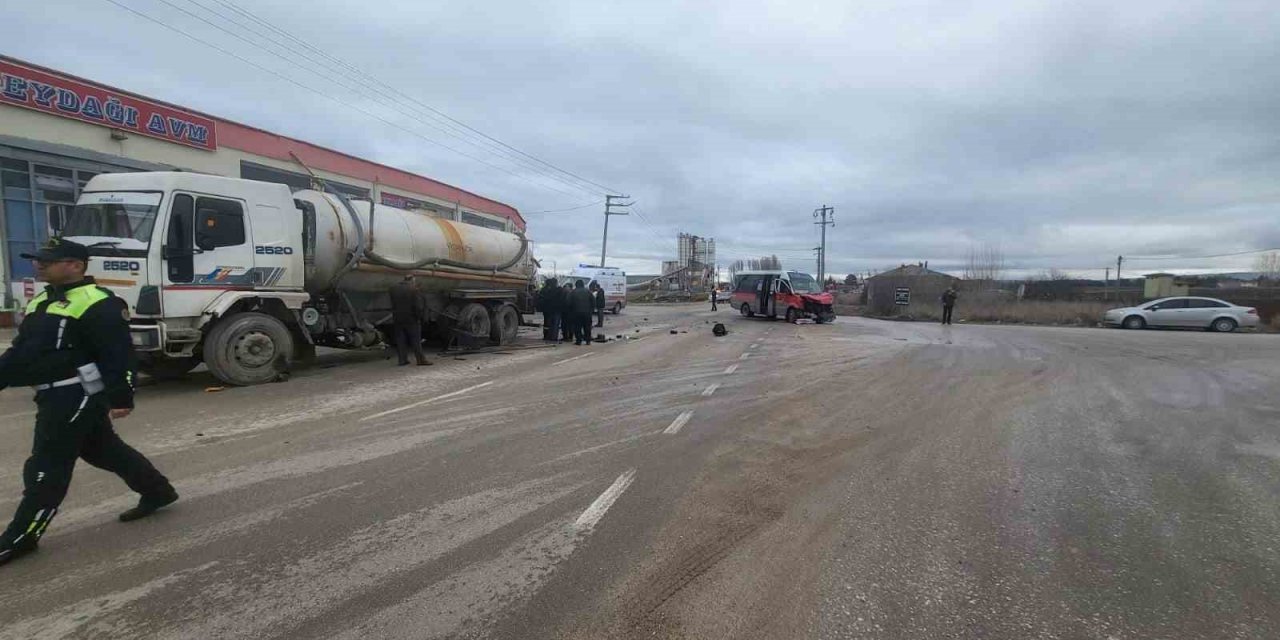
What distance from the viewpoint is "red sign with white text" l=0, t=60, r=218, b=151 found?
1398cm

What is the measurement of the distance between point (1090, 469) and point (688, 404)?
4.18 meters

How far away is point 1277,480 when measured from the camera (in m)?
5.01

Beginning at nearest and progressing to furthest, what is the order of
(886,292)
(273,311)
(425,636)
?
(425,636)
(273,311)
(886,292)

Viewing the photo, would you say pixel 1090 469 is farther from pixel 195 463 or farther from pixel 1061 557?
pixel 195 463

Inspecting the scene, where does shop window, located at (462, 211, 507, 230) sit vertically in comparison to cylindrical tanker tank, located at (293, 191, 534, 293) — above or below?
above

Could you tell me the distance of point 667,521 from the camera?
4012 millimetres

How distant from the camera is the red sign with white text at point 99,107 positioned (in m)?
14.0

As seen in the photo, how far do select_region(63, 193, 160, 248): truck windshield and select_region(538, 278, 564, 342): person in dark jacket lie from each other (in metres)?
9.20

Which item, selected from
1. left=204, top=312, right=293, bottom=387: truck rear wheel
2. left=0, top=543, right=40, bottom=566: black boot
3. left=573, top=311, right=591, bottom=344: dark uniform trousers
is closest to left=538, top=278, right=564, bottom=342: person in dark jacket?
left=573, top=311, right=591, bottom=344: dark uniform trousers

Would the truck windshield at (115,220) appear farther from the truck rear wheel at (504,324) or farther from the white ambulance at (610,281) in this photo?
the white ambulance at (610,281)

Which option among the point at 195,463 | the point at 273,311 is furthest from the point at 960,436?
the point at 273,311

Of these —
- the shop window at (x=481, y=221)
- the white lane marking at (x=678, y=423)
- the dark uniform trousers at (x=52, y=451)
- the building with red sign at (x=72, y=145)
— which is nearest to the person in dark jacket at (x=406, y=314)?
the building with red sign at (x=72, y=145)

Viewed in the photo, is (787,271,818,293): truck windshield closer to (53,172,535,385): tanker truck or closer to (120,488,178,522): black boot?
(53,172,535,385): tanker truck

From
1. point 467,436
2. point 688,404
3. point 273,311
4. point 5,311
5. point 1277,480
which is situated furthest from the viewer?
point 5,311
